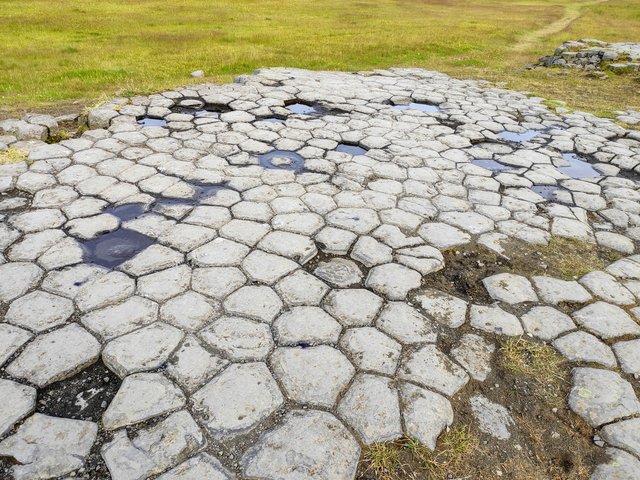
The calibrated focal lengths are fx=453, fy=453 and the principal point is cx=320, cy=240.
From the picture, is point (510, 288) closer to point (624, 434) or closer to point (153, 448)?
point (624, 434)

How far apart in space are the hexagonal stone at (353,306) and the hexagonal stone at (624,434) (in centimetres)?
121

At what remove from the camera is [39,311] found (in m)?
2.49

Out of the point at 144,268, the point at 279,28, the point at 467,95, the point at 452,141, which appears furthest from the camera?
the point at 279,28

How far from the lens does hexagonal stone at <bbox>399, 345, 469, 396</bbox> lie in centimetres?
221

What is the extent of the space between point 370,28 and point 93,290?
1788 cm

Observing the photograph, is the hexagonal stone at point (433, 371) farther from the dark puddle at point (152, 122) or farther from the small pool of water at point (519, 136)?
the dark puddle at point (152, 122)

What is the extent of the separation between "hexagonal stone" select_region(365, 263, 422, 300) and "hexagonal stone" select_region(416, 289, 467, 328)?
0.10 metres

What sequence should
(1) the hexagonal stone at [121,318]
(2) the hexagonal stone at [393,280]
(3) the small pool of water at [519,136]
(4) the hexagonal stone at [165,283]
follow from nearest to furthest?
(1) the hexagonal stone at [121,318]
(4) the hexagonal stone at [165,283]
(2) the hexagonal stone at [393,280]
(3) the small pool of water at [519,136]

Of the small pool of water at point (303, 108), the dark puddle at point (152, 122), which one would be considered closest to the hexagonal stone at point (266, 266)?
the dark puddle at point (152, 122)

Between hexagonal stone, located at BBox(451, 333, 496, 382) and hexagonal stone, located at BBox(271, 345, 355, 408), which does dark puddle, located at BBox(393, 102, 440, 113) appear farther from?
hexagonal stone, located at BBox(271, 345, 355, 408)

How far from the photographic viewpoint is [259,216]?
3.49 meters

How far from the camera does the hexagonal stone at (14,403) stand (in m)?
1.93

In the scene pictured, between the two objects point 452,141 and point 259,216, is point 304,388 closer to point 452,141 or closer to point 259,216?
point 259,216

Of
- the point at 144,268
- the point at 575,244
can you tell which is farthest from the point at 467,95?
the point at 144,268
